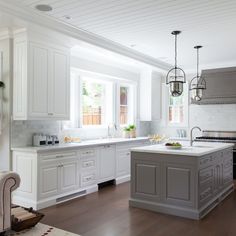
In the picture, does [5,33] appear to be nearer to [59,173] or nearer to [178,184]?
[59,173]

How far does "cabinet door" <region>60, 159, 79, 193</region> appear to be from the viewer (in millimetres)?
4555

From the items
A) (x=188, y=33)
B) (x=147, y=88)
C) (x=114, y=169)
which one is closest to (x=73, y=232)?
(x=114, y=169)

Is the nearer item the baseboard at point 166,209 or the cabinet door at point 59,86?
the baseboard at point 166,209

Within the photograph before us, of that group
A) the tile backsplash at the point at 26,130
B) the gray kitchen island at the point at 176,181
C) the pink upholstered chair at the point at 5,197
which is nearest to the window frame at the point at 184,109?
the gray kitchen island at the point at 176,181

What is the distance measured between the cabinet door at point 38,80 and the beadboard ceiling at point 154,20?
2.18 ft

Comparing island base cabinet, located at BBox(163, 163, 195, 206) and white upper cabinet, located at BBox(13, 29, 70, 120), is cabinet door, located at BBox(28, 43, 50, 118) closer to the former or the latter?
white upper cabinet, located at BBox(13, 29, 70, 120)

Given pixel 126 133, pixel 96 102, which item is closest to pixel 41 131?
pixel 96 102

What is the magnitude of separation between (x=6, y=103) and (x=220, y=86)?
16.1 feet

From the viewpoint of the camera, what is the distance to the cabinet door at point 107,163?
5.46m

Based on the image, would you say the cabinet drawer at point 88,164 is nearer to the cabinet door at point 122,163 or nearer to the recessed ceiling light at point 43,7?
the cabinet door at point 122,163

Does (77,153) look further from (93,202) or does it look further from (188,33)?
(188,33)

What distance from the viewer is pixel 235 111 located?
7.06 meters

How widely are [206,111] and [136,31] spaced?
373 cm

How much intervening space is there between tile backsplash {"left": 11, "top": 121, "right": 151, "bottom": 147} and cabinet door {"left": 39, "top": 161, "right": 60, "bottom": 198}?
0.66 meters
